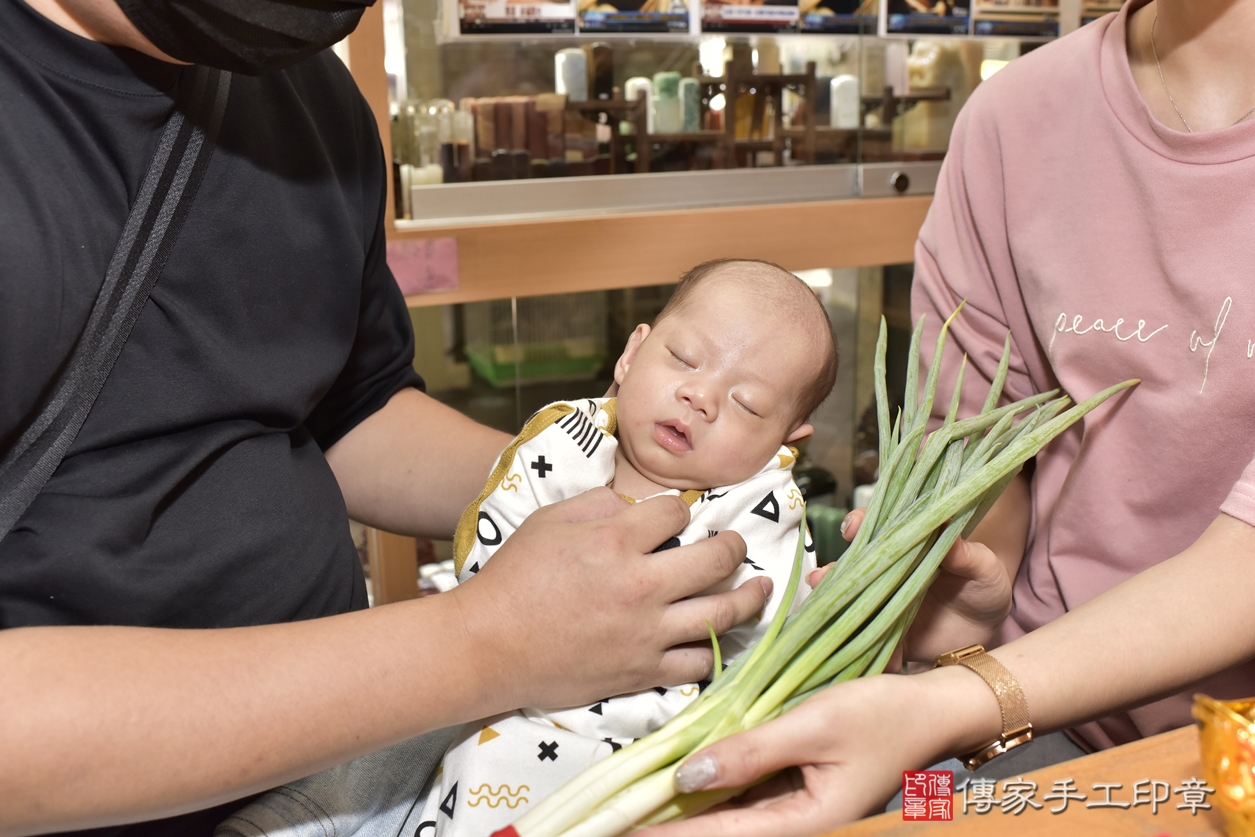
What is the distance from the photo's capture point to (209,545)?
3.27 ft

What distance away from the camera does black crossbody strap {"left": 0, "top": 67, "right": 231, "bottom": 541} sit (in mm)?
873

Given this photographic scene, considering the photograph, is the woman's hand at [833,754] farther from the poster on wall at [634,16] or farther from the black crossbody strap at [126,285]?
the poster on wall at [634,16]

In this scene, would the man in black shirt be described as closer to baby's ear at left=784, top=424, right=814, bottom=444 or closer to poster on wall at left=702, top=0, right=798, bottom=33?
baby's ear at left=784, top=424, right=814, bottom=444

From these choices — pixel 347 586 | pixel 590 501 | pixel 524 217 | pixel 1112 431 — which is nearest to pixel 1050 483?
pixel 1112 431

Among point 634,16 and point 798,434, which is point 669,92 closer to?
point 634,16

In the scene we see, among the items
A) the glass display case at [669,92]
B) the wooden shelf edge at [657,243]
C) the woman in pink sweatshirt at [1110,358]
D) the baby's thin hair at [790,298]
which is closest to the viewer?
the woman in pink sweatshirt at [1110,358]

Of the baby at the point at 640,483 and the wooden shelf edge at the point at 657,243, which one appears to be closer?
the baby at the point at 640,483

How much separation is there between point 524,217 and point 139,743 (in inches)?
76.3

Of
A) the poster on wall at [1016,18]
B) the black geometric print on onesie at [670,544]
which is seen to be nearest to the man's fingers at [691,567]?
the black geometric print on onesie at [670,544]

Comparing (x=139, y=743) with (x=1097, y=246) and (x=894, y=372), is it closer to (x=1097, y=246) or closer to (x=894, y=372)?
(x=1097, y=246)

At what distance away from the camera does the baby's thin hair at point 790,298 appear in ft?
4.19

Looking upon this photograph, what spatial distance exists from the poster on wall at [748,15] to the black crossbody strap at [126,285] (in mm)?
1998

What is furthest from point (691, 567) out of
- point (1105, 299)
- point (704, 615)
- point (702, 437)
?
point (1105, 299)

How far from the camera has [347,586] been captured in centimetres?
119
